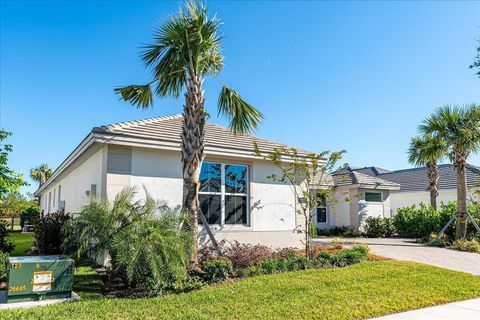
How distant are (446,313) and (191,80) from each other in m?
7.91

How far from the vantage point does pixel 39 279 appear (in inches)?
265

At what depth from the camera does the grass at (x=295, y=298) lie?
5801 mm

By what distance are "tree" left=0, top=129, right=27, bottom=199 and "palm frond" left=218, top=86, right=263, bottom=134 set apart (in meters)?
8.29

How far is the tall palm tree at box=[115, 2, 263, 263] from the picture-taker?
900 cm

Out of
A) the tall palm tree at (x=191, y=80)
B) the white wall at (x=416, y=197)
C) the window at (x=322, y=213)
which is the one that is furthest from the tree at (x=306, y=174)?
the white wall at (x=416, y=197)

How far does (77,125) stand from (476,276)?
17.3m

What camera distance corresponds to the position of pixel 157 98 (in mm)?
10711

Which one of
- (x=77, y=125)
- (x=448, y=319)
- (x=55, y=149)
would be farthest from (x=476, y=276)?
(x=55, y=149)

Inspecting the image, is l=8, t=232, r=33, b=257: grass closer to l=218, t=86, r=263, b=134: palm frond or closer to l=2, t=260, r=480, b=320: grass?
l=2, t=260, r=480, b=320: grass

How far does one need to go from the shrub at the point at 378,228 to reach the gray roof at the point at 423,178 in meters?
11.3

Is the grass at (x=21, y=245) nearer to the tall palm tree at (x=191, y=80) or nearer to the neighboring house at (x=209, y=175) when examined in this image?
the neighboring house at (x=209, y=175)

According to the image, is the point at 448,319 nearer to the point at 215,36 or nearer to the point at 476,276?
the point at 476,276

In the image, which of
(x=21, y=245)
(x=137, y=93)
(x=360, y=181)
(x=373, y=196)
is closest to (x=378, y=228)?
(x=373, y=196)

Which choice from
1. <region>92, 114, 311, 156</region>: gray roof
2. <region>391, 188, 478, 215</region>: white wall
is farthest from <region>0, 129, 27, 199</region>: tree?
<region>391, 188, 478, 215</region>: white wall
